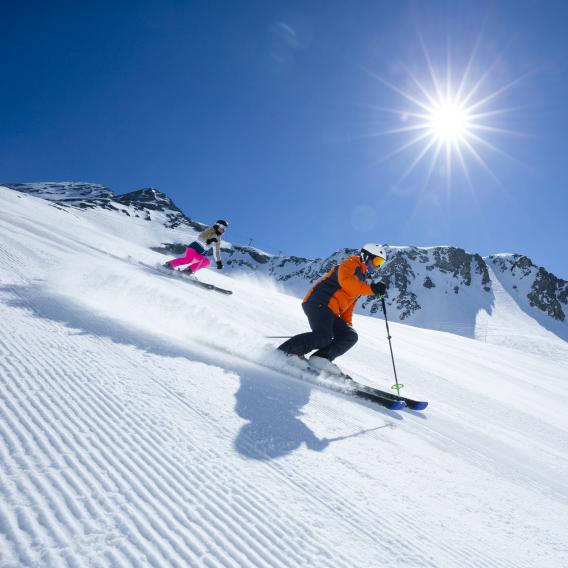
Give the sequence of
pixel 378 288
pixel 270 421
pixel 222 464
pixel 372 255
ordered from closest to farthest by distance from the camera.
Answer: pixel 222 464 → pixel 270 421 → pixel 378 288 → pixel 372 255

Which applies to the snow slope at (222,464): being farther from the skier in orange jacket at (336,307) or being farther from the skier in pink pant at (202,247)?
the skier in pink pant at (202,247)

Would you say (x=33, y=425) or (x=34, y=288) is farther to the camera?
(x=34, y=288)

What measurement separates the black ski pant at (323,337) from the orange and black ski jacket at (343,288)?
0.12 m

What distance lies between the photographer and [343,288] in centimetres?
553

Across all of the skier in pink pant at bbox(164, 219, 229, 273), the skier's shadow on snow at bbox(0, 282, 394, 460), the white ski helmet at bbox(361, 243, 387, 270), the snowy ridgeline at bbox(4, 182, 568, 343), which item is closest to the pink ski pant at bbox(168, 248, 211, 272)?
the skier in pink pant at bbox(164, 219, 229, 273)

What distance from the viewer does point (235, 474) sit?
6.73 ft

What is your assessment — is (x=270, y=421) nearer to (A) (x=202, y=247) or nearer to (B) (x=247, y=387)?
(B) (x=247, y=387)

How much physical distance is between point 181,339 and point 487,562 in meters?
3.64

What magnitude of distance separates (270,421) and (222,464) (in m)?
0.81

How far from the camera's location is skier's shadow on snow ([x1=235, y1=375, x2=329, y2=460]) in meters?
2.42

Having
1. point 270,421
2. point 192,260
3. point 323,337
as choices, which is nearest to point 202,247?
point 192,260

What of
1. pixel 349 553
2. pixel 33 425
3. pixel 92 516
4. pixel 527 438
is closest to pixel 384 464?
pixel 349 553

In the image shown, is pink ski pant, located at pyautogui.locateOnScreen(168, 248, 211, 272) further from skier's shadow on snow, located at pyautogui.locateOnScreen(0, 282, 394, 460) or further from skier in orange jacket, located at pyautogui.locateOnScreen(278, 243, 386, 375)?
skier in orange jacket, located at pyautogui.locateOnScreen(278, 243, 386, 375)

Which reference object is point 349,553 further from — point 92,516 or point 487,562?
point 92,516
